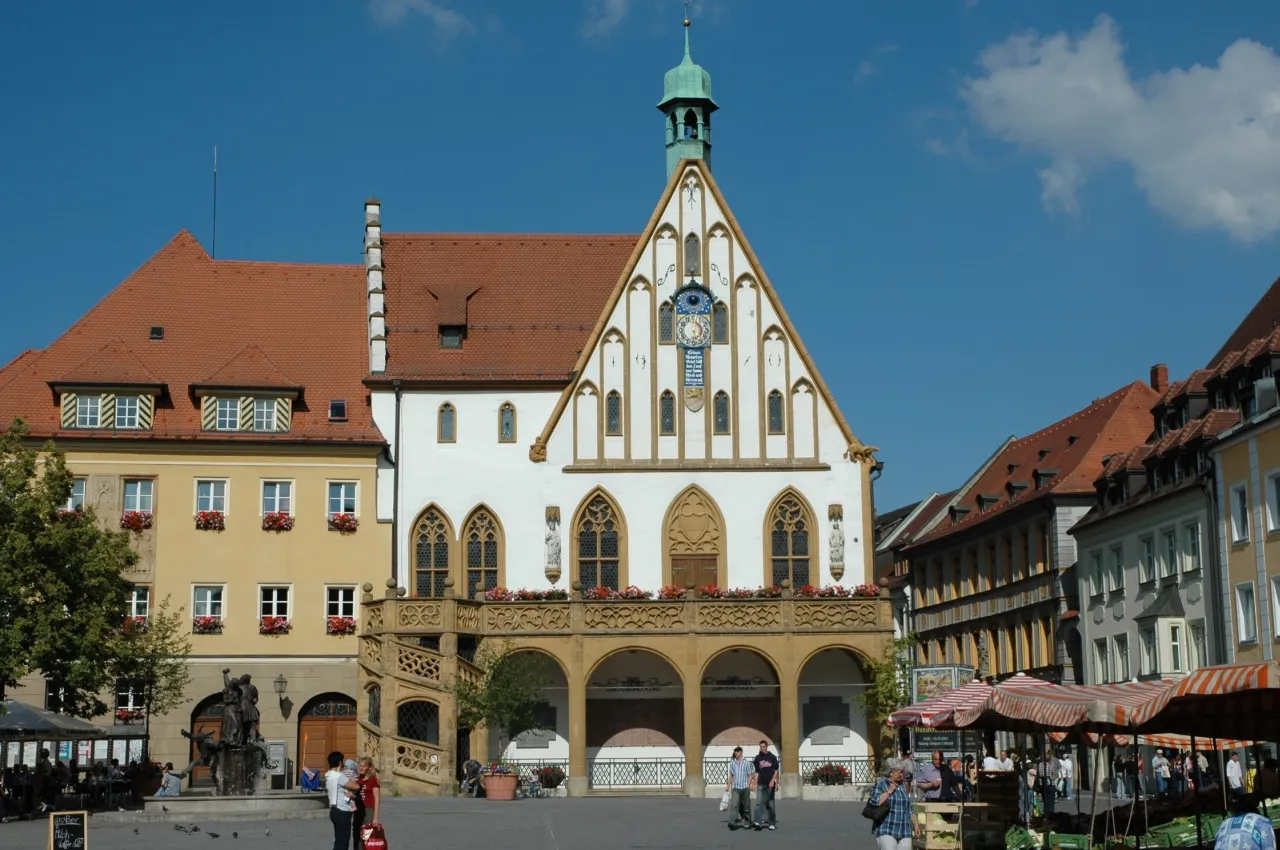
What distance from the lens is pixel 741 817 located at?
108ft

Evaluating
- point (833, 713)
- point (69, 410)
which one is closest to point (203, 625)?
point (69, 410)

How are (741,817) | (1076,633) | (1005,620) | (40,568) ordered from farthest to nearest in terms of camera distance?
1. (1005,620)
2. (1076,633)
3. (40,568)
4. (741,817)

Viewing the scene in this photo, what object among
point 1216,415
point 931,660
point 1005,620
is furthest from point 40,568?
point 931,660

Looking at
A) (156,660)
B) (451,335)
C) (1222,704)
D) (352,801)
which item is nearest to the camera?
(1222,704)

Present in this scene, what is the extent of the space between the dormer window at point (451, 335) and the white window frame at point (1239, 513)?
21.5 metres

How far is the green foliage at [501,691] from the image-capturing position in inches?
1772

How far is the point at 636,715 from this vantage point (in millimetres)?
49594

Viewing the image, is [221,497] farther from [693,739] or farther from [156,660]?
[693,739]

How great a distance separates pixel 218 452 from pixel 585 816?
19.5m

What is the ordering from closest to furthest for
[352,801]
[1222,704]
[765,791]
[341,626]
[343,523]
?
[1222,704], [352,801], [765,791], [341,626], [343,523]

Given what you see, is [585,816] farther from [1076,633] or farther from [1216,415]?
[1076,633]

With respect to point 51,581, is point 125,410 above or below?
above

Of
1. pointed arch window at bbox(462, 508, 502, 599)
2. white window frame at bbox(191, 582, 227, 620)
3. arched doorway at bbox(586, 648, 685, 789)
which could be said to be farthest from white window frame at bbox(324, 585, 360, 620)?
arched doorway at bbox(586, 648, 685, 789)

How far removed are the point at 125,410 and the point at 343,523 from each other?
672 centimetres
